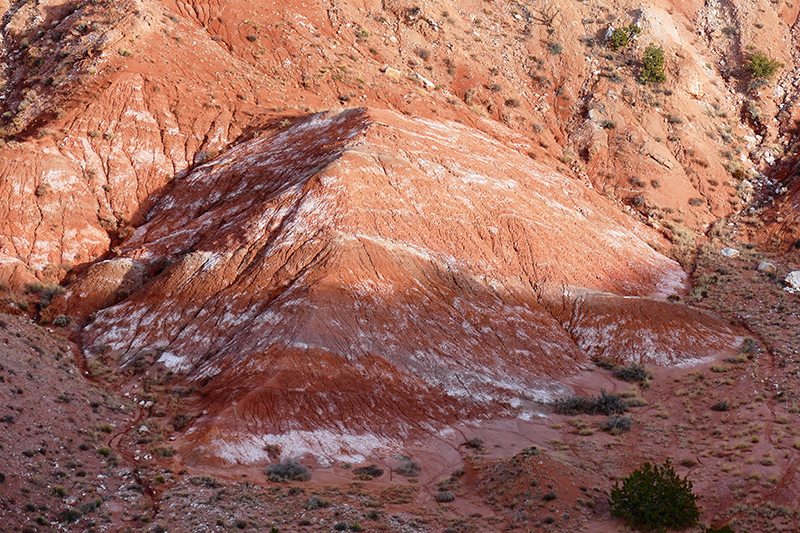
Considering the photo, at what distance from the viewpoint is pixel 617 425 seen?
76.6 feet

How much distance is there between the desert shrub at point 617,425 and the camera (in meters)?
23.1

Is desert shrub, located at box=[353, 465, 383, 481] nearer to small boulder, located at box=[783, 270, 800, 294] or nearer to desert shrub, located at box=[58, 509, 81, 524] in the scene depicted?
desert shrub, located at box=[58, 509, 81, 524]

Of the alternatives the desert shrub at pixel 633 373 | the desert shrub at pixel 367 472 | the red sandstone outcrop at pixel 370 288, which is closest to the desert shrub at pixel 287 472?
the red sandstone outcrop at pixel 370 288

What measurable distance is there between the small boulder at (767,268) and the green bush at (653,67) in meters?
17.9

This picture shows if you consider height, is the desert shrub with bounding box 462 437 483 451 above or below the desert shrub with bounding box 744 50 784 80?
below

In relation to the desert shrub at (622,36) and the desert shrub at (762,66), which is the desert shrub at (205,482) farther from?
the desert shrub at (762,66)

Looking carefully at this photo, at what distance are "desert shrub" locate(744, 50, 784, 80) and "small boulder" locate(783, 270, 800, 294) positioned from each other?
2183 centimetres

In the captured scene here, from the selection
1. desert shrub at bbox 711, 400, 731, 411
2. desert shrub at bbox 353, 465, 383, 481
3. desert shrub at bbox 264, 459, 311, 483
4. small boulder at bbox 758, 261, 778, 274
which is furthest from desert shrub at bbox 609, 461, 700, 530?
small boulder at bbox 758, 261, 778, 274

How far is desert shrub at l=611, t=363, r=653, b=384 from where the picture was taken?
88.8 ft

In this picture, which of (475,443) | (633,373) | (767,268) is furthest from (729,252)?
(475,443)

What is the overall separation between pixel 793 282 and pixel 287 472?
94.3 ft

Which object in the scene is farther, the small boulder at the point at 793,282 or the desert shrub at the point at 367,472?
the small boulder at the point at 793,282

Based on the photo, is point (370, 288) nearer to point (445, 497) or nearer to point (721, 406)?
point (445, 497)

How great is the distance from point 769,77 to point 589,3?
1498 centimetres
